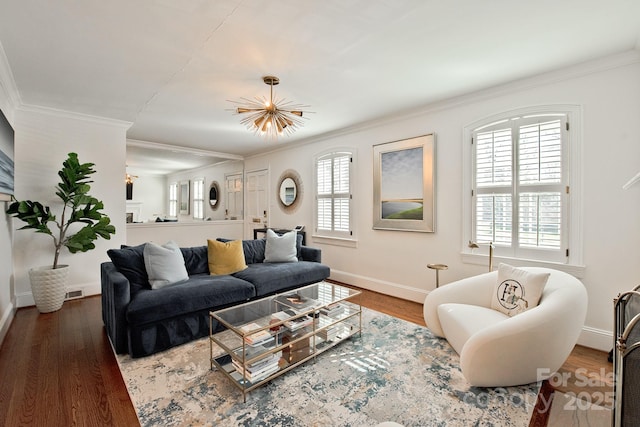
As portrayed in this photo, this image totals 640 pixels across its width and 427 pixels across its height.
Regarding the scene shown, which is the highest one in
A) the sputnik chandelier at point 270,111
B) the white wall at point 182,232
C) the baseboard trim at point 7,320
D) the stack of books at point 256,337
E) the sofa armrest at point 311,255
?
the sputnik chandelier at point 270,111

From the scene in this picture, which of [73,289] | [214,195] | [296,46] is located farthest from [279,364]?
[214,195]

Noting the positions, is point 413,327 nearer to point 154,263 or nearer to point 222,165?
point 154,263

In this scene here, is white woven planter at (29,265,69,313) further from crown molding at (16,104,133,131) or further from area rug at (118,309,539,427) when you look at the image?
crown molding at (16,104,133,131)

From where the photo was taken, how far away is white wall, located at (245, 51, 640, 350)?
247 cm

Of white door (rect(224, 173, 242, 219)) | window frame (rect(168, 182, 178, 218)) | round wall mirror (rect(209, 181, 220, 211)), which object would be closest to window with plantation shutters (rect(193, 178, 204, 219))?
round wall mirror (rect(209, 181, 220, 211))

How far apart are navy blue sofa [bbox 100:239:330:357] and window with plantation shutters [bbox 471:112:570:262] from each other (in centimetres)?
241

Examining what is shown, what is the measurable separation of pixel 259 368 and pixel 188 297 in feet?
3.52

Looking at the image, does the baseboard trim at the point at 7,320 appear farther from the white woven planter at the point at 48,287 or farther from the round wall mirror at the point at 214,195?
the round wall mirror at the point at 214,195

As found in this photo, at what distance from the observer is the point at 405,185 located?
397 cm

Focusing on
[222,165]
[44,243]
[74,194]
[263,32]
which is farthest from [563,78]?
[222,165]

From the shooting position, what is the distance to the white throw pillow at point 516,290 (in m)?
2.18

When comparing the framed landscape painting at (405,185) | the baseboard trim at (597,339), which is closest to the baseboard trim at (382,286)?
the framed landscape painting at (405,185)

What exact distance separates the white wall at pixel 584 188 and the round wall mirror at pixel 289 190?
805 mm

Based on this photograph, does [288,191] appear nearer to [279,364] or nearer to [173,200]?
[279,364]
